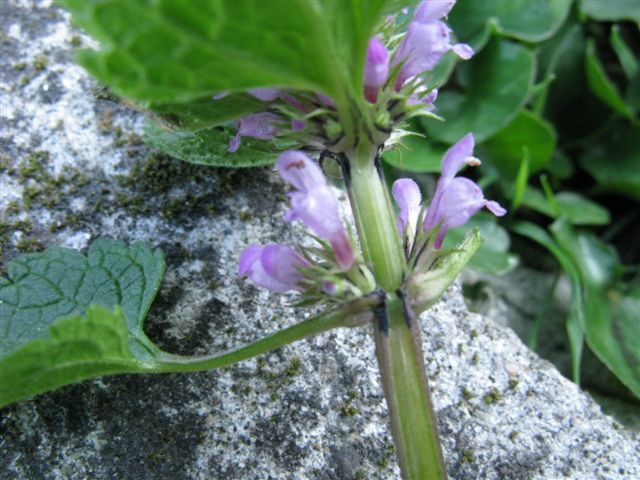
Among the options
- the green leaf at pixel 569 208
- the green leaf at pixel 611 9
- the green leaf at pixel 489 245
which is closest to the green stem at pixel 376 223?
the green leaf at pixel 489 245

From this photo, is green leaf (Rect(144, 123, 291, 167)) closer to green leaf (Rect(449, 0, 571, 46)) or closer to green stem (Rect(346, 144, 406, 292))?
green stem (Rect(346, 144, 406, 292))

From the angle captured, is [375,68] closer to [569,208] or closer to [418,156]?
[418,156]

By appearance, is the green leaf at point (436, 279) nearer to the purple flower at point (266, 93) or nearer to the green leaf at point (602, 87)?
the purple flower at point (266, 93)

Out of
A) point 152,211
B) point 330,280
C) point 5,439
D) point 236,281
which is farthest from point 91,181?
point 330,280

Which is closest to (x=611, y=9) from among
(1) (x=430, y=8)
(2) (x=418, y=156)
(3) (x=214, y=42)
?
(2) (x=418, y=156)

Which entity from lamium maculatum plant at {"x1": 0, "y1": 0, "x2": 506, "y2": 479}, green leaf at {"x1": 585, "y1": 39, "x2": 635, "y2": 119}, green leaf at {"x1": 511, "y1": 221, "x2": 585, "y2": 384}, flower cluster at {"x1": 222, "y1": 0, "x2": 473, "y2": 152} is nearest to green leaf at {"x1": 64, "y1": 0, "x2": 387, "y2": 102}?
lamium maculatum plant at {"x1": 0, "y1": 0, "x2": 506, "y2": 479}

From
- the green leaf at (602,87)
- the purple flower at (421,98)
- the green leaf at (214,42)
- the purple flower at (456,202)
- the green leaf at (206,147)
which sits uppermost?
the green leaf at (214,42)

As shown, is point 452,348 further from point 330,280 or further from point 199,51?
point 199,51
